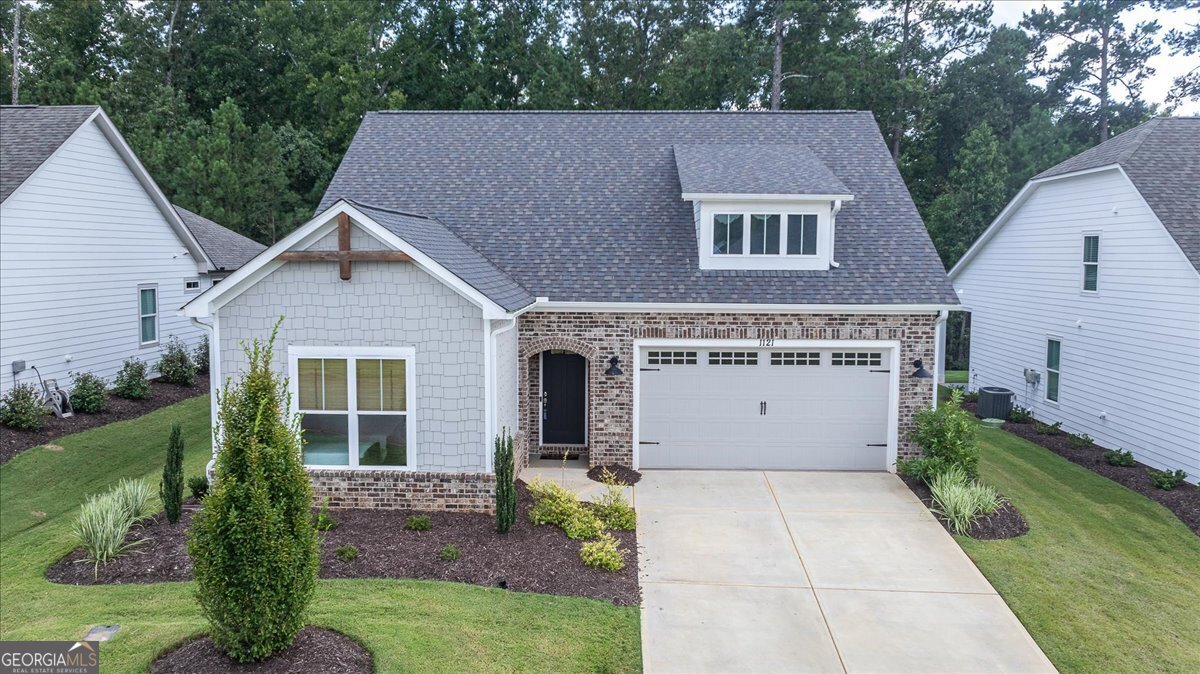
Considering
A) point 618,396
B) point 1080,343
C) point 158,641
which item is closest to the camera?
point 158,641

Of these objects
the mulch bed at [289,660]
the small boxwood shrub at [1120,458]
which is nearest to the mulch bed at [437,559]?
the mulch bed at [289,660]

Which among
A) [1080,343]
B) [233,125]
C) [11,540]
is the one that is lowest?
[11,540]

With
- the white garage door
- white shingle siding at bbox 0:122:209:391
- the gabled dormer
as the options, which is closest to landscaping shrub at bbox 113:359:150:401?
white shingle siding at bbox 0:122:209:391

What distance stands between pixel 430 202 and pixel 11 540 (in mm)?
8370

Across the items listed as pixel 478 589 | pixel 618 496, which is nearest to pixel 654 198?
pixel 618 496

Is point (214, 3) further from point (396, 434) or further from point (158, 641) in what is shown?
point (158, 641)

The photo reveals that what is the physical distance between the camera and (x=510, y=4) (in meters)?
35.2

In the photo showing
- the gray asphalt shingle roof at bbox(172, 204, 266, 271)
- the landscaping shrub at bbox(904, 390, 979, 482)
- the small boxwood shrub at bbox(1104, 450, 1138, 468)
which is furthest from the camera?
the gray asphalt shingle roof at bbox(172, 204, 266, 271)

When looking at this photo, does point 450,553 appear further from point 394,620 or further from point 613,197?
point 613,197

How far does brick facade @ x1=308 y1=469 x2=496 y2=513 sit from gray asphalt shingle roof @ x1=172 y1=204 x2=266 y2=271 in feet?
42.9

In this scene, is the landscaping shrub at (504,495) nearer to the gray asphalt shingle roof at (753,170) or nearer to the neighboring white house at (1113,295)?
the gray asphalt shingle roof at (753,170)

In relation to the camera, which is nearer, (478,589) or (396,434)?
(478,589)

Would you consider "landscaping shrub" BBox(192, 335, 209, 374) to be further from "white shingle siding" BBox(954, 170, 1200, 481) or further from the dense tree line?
"white shingle siding" BBox(954, 170, 1200, 481)

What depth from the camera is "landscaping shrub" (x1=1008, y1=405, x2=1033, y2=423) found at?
17438mm
